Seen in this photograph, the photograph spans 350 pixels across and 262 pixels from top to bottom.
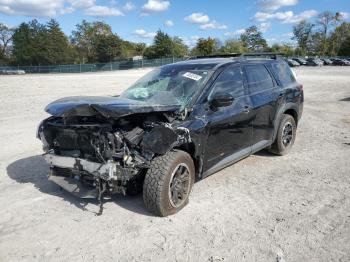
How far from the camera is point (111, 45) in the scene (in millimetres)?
86500

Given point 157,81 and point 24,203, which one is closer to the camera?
point 24,203

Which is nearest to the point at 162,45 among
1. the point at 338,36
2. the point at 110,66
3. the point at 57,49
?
the point at 110,66

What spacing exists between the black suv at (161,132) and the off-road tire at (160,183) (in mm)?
12

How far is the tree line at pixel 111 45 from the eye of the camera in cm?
8654

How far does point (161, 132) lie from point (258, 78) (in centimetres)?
269

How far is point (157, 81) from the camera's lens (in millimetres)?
5828

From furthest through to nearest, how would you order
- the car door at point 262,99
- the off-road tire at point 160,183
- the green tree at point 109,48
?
the green tree at point 109,48 → the car door at point 262,99 → the off-road tire at point 160,183

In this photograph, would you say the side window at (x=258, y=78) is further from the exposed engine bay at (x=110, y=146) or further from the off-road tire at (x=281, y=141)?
the exposed engine bay at (x=110, y=146)

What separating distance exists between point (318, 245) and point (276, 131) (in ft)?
10.1

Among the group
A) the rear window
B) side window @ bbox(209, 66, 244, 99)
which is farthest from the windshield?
the rear window

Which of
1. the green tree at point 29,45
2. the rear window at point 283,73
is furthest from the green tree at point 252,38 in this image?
the rear window at point 283,73

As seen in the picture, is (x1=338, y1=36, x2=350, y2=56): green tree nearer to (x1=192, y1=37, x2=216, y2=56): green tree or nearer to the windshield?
(x1=192, y1=37, x2=216, y2=56): green tree

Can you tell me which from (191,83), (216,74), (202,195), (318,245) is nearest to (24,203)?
(202,195)

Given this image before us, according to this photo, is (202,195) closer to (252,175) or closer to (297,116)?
(252,175)
